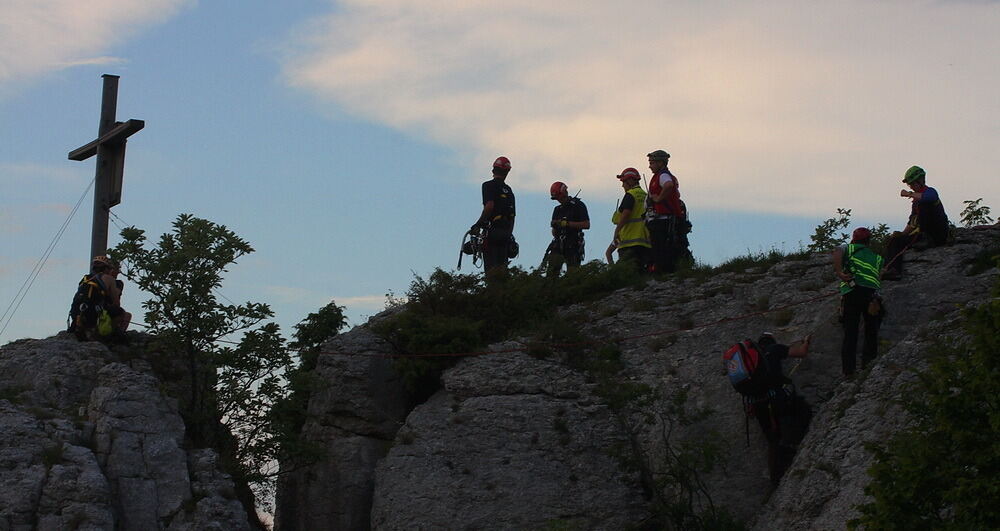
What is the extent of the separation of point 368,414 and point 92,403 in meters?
4.02

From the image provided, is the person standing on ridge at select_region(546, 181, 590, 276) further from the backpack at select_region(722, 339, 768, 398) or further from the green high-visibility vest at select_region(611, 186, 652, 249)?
the backpack at select_region(722, 339, 768, 398)

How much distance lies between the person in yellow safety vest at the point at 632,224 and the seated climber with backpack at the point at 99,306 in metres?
7.91

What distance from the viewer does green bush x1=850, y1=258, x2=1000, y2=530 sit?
40.2 ft

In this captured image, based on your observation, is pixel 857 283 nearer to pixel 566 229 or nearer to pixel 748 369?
pixel 748 369

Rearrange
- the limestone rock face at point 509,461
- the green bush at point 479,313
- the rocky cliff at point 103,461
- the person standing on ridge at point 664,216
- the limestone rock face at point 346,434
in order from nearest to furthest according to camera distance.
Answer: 1. the rocky cliff at point 103,461
2. the limestone rock face at point 509,461
3. the limestone rock face at point 346,434
4. the green bush at point 479,313
5. the person standing on ridge at point 664,216

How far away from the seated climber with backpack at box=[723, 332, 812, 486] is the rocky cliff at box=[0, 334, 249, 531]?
257 inches

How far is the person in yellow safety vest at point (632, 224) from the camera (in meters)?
22.0

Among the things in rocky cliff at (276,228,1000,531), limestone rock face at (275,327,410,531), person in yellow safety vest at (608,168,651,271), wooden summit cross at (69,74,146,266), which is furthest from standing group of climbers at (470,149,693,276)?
wooden summit cross at (69,74,146,266)

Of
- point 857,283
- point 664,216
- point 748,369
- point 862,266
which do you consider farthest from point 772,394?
point 664,216

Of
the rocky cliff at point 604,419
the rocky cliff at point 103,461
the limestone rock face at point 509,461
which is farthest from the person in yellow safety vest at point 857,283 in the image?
the rocky cliff at point 103,461

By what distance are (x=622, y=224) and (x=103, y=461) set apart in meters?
9.31

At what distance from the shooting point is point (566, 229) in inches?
912

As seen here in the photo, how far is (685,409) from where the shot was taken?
18.4m

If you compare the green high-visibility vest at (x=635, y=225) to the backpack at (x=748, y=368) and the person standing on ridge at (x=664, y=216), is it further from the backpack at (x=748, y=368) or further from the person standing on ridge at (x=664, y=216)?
the backpack at (x=748, y=368)
